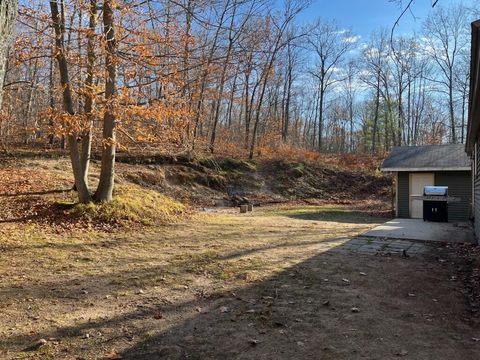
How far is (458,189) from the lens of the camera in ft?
54.6

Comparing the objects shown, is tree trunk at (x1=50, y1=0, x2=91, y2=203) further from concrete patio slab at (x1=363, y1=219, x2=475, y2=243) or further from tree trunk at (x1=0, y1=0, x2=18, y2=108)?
A: concrete patio slab at (x1=363, y1=219, x2=475, y2=243)

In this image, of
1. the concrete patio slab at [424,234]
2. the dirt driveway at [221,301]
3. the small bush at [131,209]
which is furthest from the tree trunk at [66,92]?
the concrete patio slab at [424,234]

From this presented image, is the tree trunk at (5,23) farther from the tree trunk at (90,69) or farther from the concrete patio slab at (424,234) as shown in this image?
the concrete patio slab at (424,234)

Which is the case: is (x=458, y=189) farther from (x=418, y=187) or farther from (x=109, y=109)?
(x=109, y=109)

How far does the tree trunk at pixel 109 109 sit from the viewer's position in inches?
337

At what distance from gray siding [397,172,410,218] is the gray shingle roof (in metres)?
0.61

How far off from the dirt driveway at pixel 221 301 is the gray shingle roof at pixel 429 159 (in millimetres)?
9322

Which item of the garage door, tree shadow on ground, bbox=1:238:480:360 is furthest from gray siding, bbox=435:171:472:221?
tree shadow on ground, bbox=1:238:480:360

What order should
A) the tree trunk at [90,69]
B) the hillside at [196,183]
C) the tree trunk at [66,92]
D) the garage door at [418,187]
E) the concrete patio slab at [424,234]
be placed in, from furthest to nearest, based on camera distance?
the garage door at [418,187], the hillside at [196,183], the concrete patio slab at [424,234], the tree trunk at [66,92], the tree trunk at [90,69]

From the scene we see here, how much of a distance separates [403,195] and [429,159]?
6.15 feet

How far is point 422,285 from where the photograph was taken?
19.1 feet

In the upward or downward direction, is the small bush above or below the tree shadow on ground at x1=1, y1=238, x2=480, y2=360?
above

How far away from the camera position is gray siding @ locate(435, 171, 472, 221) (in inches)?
642

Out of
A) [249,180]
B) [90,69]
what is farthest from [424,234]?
[249,180]
